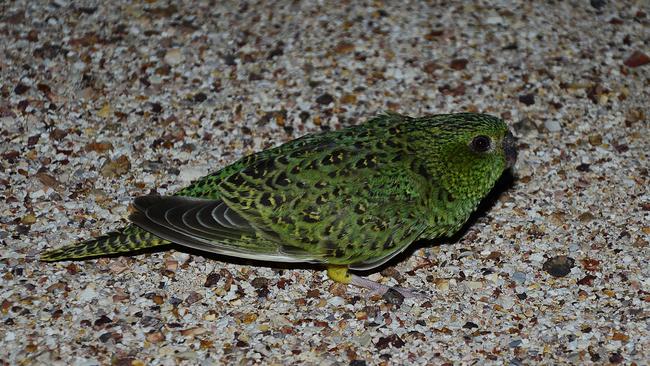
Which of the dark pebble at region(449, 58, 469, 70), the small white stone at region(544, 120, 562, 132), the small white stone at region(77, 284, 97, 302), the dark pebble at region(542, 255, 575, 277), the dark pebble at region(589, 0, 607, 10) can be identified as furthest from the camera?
the dark pebble at region(589, 0, 607, 10)

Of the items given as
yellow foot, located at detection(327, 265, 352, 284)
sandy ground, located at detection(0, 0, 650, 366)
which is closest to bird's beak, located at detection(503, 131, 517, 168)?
sandy ground, located at detection(0, 0, 650, 366)

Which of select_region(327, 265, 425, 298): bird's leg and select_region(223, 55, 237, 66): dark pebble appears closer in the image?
select_region(327, 265, 425, 298): bird's leg

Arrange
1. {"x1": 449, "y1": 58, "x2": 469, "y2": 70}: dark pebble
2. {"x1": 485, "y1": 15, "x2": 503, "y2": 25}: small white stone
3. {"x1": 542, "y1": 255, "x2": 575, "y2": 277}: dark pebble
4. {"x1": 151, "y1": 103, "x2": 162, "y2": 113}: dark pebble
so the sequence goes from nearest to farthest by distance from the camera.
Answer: {"x1": 542, "y1": 255, "x2": 575, "y2": 277}: dark pebble → {"x1": 151, "y1": 103, "x2": 162, "y2": 113}: dark pebble → {"x1": 449, "y1": 58, "x2": 469, "y2": 70}: dark pebble → {"x1": 485, "y1": 15, "x2": 503, "y2": 25}: small white stone

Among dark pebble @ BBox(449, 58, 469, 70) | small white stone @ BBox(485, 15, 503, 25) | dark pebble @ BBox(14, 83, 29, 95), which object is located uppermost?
dark pebble @ BBox(14, 83, 29, 95)

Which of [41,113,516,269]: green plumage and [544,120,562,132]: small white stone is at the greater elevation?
[41,113,516,269]: green plumage

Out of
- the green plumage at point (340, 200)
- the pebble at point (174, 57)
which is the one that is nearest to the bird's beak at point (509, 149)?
the green plumage at point (340, 200)

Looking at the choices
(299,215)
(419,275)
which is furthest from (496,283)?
(299,215)

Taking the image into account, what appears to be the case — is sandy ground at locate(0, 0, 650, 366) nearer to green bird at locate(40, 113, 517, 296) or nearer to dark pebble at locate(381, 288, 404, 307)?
dark pebble at locate(381, 288, 404, 307)
